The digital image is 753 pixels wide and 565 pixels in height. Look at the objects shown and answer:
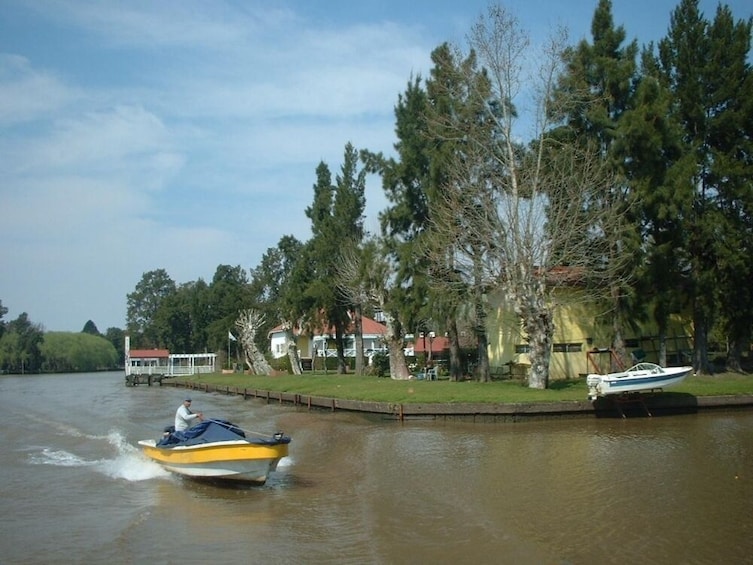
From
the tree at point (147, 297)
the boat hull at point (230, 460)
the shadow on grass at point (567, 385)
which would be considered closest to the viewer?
the boat hull at point (230, 460)

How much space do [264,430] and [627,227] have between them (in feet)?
53.7

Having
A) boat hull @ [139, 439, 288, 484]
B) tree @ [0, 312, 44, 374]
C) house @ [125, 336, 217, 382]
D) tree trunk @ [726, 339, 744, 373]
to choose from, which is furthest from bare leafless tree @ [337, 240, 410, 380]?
tree @ [0, 312, 44, 374]

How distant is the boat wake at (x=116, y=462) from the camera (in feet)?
53.1

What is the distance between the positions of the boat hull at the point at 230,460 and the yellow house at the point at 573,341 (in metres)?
19.1

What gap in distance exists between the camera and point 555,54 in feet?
88.5

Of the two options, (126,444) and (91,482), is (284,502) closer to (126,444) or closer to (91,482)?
(91,482)

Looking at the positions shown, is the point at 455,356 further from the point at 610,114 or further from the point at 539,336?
the point at 610,114

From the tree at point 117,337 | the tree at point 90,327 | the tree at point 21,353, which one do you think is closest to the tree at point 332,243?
the tree at point 21,353

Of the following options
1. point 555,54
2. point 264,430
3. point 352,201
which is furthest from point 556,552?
point 352,201

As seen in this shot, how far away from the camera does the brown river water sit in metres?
9.59

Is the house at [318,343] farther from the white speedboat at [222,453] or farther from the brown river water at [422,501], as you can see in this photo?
the white speedboat at [222,453]

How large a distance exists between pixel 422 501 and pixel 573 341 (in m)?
22.3

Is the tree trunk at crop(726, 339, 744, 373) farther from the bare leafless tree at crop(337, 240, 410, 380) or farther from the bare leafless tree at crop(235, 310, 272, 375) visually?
the bare leafless tree at crop(235, 310, 272, 375)

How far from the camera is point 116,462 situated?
18.2 m
